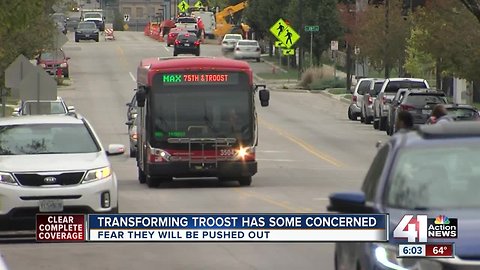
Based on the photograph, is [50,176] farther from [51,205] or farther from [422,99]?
[422,99]

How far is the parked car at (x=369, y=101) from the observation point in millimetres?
53463

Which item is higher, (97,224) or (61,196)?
(97,224)

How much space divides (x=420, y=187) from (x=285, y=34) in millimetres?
66169

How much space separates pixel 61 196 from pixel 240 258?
9.85ft

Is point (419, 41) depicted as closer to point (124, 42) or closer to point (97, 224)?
point (97, 224)

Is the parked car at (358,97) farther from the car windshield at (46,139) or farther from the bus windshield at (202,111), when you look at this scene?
the car windshield at (46,139)

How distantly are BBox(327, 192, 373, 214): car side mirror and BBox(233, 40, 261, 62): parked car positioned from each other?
8277cm

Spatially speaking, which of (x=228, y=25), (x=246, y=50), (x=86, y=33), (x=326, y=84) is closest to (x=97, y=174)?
(x=326, y=84)

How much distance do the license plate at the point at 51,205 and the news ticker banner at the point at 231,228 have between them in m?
7.77

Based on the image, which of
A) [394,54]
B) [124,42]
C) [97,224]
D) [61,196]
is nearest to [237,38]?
[124,42]

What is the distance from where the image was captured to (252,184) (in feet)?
100

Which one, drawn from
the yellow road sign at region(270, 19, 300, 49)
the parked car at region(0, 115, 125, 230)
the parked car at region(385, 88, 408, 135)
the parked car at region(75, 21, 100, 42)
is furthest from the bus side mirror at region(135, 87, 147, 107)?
the parked car at region(75, 21, 100, 42)

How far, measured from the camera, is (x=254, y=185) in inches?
1192

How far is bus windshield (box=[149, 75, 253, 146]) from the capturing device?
28859 mm
